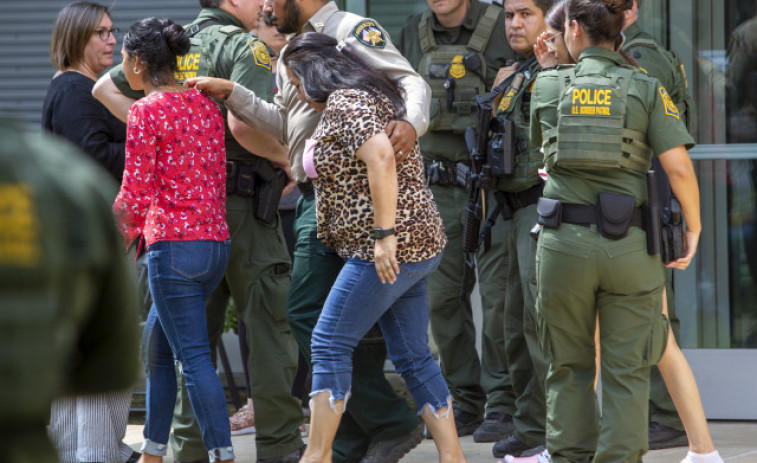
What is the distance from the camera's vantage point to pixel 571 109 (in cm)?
347

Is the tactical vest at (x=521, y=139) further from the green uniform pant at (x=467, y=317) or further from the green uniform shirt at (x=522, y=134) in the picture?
the green uniform pant at (x=467, y=317)

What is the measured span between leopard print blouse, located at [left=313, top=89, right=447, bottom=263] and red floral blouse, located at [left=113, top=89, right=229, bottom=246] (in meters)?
0.44

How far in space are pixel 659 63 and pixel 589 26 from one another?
0.92 m

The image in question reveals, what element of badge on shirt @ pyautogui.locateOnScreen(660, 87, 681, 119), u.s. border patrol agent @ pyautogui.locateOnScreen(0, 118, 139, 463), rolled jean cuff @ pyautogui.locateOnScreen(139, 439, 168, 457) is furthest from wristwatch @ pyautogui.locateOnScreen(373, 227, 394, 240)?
u.s. border patrol agent @ pyautogui.locateOnScreen(0, 118, 139, 463)

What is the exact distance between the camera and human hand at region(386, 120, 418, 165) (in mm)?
3516

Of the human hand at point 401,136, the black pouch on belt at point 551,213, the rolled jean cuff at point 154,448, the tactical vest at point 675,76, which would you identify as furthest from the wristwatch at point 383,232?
the tactical vest at point 675,76

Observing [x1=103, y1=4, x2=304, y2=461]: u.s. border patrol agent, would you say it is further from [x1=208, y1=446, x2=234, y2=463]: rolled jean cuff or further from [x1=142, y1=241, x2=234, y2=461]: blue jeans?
[x1=208, y1=446, x2=234, y2=463]: rolled jean cuff

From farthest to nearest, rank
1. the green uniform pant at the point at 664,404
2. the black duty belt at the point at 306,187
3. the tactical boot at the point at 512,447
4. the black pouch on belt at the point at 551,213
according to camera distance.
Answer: the green uniform pant at the point at 664,404, the tactical boot at the point at 512,447, the black duty belt at the point at 306,187, the black pouch on belt at the point at 551,213

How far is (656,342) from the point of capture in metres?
3.48

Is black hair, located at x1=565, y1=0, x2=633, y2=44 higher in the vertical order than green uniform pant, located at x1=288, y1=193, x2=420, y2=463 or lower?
higher

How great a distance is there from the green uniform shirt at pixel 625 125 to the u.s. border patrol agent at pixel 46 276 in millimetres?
2464

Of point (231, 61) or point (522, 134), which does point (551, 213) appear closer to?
point (522, 134)

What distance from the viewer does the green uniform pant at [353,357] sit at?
386cm

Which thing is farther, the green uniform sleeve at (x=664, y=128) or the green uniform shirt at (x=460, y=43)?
the green uniform shirt at (x=460, y=43)
